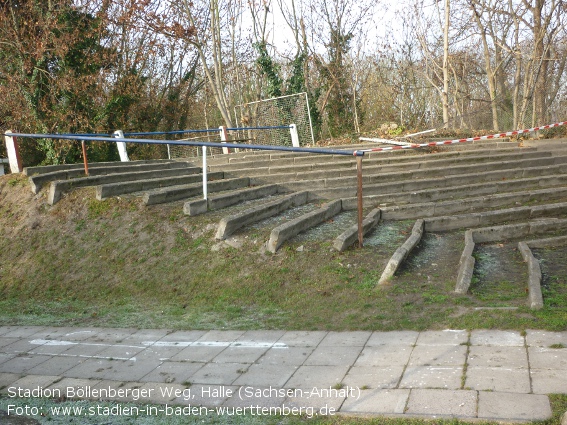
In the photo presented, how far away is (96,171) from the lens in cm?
1076

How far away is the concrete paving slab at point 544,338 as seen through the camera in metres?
4.68

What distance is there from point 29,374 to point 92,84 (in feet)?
43.2

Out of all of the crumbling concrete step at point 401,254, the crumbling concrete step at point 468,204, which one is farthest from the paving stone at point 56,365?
the crumbling concrete step at point 468,204

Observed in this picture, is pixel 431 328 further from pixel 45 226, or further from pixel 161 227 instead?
pixel 45 226

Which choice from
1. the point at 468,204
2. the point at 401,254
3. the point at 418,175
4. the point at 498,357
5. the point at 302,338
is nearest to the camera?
the point at 498,357

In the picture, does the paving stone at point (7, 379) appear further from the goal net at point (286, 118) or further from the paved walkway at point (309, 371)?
the goal net at point (286, 118)

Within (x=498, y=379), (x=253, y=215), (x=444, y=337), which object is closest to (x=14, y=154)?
(x=253, y=215)

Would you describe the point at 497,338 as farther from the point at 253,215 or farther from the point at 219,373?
the point at 253,215

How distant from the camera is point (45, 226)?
30.3 feet

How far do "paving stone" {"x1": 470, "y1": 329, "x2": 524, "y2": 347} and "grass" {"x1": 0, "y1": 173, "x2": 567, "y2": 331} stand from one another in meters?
0.13

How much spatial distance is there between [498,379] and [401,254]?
2996 millimetres

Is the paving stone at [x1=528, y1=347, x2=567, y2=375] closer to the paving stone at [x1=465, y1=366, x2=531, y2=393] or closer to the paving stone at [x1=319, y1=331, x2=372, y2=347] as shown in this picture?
the paving stone at [x1=465, y1=366, x2=531, y2=393]

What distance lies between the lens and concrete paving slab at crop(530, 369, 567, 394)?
151 inches

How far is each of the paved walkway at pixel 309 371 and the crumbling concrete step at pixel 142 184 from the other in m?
3.73
